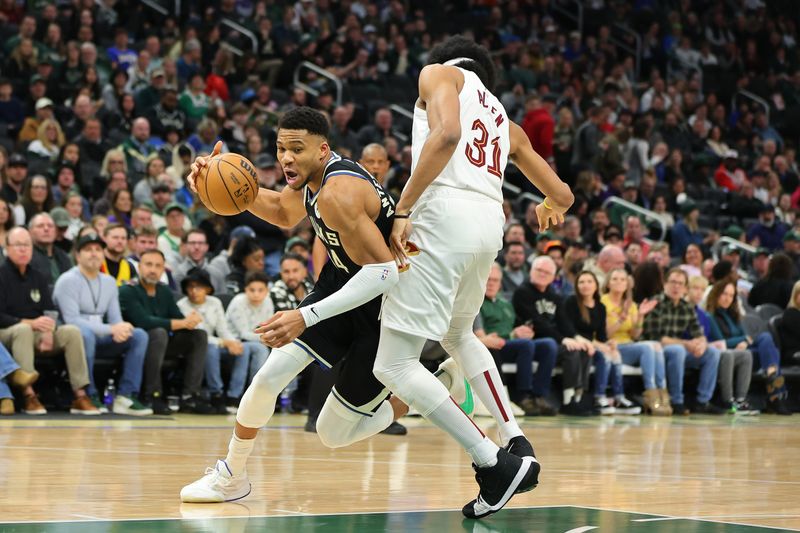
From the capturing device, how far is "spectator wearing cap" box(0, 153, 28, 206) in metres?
11.7

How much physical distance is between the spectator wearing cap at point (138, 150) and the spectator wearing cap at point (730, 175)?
31.2ft

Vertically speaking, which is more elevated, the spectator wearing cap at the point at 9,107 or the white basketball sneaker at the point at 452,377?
the white basketball sneaker at the point at 452,377

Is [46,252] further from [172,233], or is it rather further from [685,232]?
[685,232]

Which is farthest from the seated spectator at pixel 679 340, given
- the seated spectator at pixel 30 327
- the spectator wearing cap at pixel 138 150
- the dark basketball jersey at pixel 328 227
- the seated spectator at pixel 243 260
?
the dark basketball jersey at pixel 328 227

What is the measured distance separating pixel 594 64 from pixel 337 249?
17323mm

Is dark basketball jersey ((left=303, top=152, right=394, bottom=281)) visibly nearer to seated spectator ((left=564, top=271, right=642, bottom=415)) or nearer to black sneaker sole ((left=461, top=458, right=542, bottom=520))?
black sneaker sole ((left=461, top=458, right=542, bottom=520))

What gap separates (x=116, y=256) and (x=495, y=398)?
626cm

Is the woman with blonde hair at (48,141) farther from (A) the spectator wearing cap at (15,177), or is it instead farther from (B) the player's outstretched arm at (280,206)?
(B) the player's outstretched arm at (280,206)

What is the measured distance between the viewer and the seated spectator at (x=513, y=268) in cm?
1279

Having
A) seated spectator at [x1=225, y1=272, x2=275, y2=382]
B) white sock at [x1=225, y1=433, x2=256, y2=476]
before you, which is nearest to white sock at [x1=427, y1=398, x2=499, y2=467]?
white sock at [x1=225, y1=433, x2=256, y2=476]

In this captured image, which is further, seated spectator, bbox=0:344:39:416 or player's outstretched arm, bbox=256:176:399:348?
seated spectator, bbox=0:344:39:416

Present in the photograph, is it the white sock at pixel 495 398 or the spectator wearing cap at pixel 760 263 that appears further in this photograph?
the spectator wearing cap at pixel 760 263

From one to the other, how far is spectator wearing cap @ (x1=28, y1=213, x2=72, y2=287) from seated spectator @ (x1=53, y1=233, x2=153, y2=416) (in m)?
0.35

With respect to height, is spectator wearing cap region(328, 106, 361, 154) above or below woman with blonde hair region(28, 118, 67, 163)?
below
